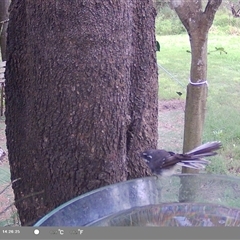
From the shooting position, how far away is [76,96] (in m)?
1.57

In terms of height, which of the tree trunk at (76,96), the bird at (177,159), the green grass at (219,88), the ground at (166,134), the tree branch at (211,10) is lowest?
the ground at (166,134)

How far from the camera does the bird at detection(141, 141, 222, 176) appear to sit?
1.75 metres

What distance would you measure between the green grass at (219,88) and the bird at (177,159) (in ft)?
3.95

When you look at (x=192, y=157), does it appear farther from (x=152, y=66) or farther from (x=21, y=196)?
(x=21, y=196)

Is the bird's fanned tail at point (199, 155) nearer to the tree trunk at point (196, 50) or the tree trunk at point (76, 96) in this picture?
the tree trunk at point (76, 96)

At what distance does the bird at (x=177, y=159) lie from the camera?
1.75m

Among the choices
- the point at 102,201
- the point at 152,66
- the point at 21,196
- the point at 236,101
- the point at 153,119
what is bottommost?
the point at 236,101

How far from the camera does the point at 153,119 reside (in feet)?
6.12

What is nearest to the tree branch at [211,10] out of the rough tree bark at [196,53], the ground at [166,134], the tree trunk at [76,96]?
the rough tree bark at [196,53]

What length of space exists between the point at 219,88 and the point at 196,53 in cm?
374

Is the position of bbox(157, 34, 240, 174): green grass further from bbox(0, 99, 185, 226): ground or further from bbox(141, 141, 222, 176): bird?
bbox(141, 141, 222, 176): bird

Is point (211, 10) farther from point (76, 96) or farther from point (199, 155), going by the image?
point (76, 96)

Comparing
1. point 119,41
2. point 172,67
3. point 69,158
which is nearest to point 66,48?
point 119,41

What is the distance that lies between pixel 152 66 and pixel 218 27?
7.15m
